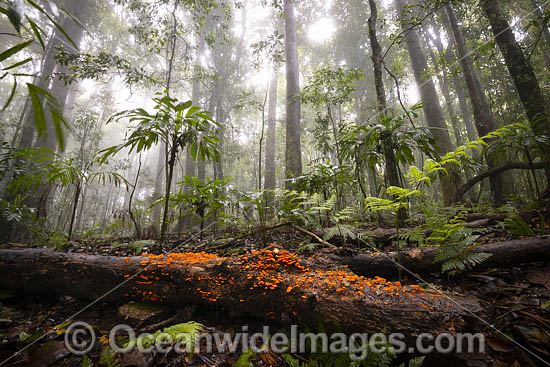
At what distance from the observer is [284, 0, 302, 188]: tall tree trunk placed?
6.71 metres

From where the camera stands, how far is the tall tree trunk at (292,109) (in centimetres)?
671

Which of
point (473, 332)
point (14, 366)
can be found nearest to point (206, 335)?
point (14, 366)

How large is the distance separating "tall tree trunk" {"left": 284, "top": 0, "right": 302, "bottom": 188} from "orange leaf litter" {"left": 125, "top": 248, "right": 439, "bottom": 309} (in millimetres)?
3502

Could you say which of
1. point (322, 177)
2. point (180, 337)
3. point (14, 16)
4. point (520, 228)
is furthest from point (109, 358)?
point (520, 228)

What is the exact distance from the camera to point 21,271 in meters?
2.42

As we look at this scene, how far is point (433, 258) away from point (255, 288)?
1691mm

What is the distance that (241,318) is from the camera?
2072mm

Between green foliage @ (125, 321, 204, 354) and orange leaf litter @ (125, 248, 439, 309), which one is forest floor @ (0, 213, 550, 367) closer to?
green foliage @ (125, 321, 204, 354)

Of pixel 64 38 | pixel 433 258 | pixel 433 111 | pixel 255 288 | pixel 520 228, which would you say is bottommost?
pixel 255 288

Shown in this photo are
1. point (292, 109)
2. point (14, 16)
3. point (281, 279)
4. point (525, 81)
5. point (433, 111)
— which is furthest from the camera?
point (292, 109)

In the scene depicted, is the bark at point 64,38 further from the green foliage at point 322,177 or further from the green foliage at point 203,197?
the green foliage at point 322,177

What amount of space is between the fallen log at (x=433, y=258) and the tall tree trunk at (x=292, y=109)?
3322 millimetres

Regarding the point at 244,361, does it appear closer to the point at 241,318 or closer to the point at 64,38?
the point at 241,318

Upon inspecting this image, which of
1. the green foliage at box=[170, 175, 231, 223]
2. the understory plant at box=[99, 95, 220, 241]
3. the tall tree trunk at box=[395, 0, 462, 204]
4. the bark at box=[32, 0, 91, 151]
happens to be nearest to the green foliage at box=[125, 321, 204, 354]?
the understory plant at box=[99, 95, 220, 241]
